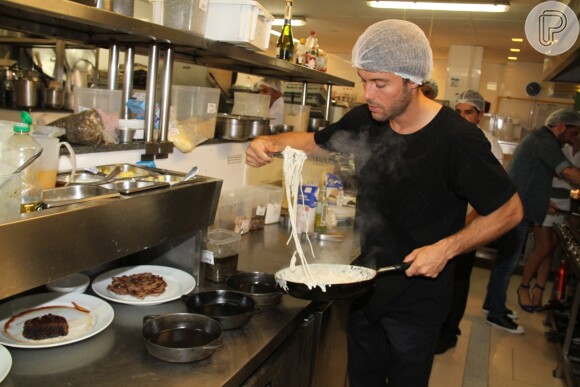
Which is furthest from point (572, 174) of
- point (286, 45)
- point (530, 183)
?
point (286, 45)

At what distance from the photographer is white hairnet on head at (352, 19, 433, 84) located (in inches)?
70.7

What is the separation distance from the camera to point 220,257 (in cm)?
190

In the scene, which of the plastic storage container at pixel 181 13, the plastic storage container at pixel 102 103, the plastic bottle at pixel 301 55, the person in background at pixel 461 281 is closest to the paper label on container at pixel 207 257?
the plastic storage container at pixel 102 103

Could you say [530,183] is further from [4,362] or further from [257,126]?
[4,362]

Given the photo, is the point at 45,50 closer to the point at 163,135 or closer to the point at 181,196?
the point at 163,135

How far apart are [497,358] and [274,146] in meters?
2.73

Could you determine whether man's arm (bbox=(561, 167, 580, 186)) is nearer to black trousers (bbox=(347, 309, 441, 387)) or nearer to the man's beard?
black trousers (bbox=(347, 309, 441, 387))

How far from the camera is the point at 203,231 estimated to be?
5.82 ft

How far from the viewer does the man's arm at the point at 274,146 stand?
2010mm

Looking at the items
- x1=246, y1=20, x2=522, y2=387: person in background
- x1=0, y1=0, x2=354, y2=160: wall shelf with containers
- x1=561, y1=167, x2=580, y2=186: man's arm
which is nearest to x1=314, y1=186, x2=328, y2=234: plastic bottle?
x1=246, y1=20, x2=522, y2=387: person in background

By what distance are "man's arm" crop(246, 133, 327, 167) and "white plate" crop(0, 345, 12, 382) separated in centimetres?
111

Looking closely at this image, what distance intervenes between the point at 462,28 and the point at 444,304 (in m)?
6.31

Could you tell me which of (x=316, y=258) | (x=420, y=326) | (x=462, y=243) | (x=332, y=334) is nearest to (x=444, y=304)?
(x=420, y=326)

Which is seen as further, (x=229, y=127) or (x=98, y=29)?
(x=229, y=127)
